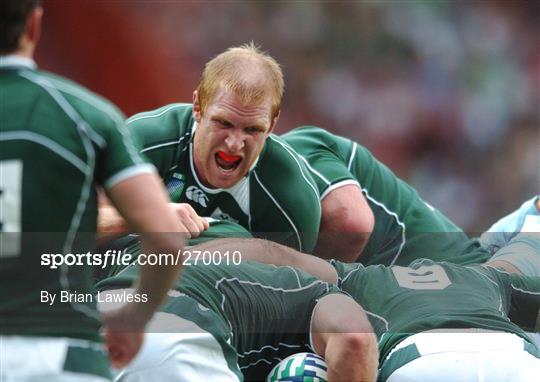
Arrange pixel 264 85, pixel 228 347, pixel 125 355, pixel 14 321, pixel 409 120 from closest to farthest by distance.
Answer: pixel 14 321 → pixel 125 355 → pixel 228 347 → pixel 264 85 → pixel 409 120

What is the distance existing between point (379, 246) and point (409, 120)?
3.65 m

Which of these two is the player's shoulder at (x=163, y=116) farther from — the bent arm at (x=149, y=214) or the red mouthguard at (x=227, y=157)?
the bent arm at (x=149, y=214)

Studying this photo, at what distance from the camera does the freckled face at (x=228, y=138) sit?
334cm

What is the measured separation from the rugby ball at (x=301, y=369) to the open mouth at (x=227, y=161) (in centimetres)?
88

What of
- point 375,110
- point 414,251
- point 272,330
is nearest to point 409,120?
point 375,110

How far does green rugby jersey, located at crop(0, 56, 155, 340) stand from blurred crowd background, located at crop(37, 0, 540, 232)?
17.6ft

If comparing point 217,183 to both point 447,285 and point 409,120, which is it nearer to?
point 447,285

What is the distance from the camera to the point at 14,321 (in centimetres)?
170

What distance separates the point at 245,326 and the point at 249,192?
0.78 meters

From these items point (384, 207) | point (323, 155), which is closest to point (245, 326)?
point (323, 155)

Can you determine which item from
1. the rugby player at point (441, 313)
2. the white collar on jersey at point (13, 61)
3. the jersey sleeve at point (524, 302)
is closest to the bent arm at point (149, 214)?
the white collar on jersey at point (13, 61)

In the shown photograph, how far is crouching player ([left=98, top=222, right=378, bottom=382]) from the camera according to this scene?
244 cm

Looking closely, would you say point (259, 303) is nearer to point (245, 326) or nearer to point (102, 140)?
point (245, 326)

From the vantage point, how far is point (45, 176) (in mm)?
1698
